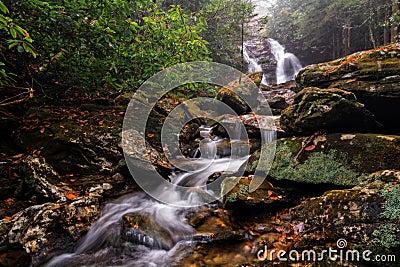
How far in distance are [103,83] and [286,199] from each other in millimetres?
4669

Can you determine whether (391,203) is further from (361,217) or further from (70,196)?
(70,196)

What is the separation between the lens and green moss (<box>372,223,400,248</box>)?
2371 millimetres

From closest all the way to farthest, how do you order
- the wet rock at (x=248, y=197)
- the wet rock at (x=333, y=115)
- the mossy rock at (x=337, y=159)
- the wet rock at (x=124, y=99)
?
the mossy rock at (x=337, y=159), the wet rock at (x=248, y=197), the wet rock at (x=333, y=115), the wet rock at (x=124, y=99)

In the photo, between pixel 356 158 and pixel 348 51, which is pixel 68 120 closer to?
pixel 356 158

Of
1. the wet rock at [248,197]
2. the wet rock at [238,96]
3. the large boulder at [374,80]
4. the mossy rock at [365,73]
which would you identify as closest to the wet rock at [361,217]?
the wet rock at [248,197]

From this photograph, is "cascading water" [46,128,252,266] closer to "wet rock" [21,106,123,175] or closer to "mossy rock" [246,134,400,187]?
"wet rock" [21,106,123,175]

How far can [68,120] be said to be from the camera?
5758 millimetres

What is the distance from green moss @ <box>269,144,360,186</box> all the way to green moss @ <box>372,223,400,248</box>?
1154mm

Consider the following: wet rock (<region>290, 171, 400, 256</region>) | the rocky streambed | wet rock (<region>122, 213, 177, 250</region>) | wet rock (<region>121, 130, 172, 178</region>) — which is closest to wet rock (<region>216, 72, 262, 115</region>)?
the rocky streambed

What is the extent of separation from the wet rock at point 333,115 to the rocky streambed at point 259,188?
0.07 feet

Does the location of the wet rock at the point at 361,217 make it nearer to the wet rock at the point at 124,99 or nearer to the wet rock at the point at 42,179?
the wet rock at the point at 42,179

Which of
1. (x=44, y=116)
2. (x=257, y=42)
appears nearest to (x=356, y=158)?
(x=44, y=116)

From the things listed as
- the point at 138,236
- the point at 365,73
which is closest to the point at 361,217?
the point at 138,236

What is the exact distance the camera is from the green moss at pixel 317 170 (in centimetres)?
372
